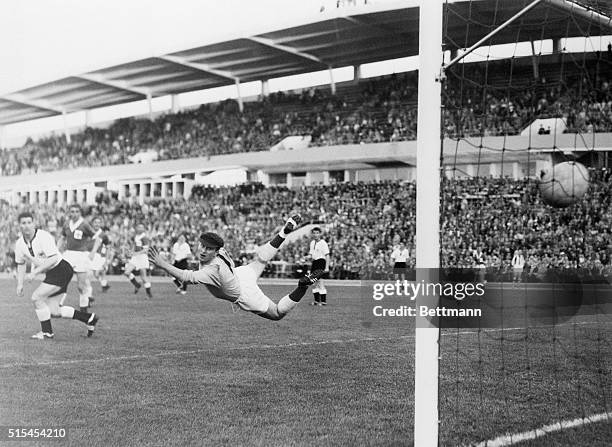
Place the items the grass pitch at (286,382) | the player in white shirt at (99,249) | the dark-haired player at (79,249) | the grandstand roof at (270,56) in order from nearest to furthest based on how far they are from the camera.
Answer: the grass pitch at (286,382) → the dark-haired player at (79,249) → the player in white shirt at (99,249) → the grandstand roof at (270,56)

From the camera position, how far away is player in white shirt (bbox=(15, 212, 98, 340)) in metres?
7.40

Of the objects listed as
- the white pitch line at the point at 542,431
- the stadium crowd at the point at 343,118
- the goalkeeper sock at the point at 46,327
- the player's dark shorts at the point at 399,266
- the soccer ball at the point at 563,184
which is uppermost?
the stadium crowd at the point at 343,118

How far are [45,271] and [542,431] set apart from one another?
513cm

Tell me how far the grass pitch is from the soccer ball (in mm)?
1360

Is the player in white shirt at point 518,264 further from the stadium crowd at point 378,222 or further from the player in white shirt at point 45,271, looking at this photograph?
the player in white shirt at point 45,271

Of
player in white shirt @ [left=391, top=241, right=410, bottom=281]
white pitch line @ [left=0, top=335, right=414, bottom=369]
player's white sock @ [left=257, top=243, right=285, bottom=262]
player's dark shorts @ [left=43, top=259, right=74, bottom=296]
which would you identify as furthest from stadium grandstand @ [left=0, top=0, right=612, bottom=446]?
player's white sock @ [left=257, top=243, right=285, bottom=262]

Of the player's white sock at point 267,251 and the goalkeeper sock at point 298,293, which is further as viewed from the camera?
the player's white sock at point 267,251

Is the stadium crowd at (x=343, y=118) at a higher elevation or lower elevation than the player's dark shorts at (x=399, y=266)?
higher

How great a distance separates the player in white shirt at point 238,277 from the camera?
5.10m

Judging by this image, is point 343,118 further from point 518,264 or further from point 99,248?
point 99,248

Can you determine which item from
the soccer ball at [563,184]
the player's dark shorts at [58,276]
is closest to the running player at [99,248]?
the player's dark shorts at [58,276]

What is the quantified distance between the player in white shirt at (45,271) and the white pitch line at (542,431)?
15.0 ft

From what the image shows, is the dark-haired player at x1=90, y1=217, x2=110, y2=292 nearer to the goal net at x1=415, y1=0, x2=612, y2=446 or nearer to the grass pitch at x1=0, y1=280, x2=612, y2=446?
the grass pitch at x1=0, y1=280, x2=612, y2=446

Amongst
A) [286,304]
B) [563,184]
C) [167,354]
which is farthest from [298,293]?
[167,354]
